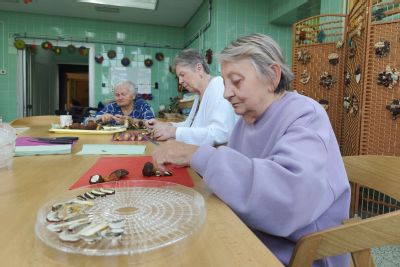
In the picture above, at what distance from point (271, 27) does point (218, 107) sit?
2775mm

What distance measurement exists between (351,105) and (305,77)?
0.58 m

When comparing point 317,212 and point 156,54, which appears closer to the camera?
point 317,212

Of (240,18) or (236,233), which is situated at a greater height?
(240,18)

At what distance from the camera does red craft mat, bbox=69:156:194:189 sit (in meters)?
0.86

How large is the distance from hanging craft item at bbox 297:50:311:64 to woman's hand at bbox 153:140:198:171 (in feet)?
7.33

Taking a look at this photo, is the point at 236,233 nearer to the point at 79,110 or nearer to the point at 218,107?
the point at 218,107

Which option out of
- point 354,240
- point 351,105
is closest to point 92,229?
point 354,240

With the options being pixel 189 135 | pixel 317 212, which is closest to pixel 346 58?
pixel 189 135

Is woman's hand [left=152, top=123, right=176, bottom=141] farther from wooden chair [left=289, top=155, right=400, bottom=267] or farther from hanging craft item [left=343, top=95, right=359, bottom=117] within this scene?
hanging craft item [left=343, top=95, right=359, bottom=117]

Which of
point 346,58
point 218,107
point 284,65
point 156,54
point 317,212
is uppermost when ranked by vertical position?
point 156,54

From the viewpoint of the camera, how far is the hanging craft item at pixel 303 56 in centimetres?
270

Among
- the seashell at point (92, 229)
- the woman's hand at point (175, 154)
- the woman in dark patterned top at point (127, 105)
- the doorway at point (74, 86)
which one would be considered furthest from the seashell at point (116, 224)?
the doorway at point (74, 86)

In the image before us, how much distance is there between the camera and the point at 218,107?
166 centimetres

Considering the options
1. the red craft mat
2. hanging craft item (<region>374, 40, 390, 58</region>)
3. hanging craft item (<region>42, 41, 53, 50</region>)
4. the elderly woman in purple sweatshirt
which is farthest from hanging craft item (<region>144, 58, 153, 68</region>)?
the elderly woman in purple sweatshirt
